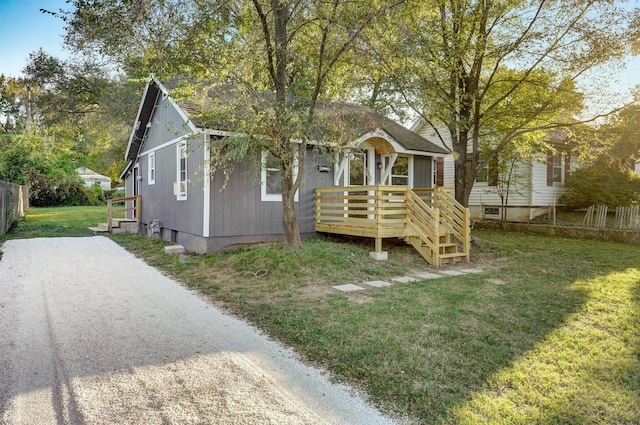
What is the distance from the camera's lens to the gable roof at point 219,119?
7.45m

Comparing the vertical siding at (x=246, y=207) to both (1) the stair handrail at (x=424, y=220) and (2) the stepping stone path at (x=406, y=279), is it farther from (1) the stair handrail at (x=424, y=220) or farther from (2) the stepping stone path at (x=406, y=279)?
(2) the stepping stone path at (x=406, y=279)

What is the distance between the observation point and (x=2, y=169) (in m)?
19.0

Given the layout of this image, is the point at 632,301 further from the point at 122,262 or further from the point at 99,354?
the point at 122,262

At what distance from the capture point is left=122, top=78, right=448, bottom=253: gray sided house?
29.1 feet

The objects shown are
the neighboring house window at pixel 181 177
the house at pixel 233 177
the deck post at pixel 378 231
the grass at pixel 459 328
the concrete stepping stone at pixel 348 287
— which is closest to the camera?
the grass at pixel 459 328

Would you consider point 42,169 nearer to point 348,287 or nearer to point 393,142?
point 393,142

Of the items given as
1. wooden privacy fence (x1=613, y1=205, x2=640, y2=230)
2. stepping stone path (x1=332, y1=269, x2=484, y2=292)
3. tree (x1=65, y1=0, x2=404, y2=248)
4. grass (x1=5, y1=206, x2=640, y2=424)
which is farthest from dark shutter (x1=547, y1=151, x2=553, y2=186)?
tree (x1=65, y1=0, x2=404, y2=248)

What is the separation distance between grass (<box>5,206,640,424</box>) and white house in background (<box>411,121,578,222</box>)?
784 cm

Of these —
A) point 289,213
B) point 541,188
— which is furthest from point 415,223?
point 541,188

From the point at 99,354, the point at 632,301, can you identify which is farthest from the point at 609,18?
the point at 99,354

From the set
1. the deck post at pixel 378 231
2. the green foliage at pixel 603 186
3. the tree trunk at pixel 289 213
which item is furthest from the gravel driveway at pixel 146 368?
the green foliage at pixel 603 186

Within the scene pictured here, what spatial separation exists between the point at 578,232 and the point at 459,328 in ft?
34.8

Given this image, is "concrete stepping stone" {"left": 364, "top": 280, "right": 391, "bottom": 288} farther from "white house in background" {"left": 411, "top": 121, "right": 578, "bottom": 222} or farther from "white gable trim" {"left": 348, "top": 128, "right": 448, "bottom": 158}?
"white house in background" {"left": 411, "top": 121, "right": 578, "bottom": 222}

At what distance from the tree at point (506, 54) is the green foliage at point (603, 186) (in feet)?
19.3
